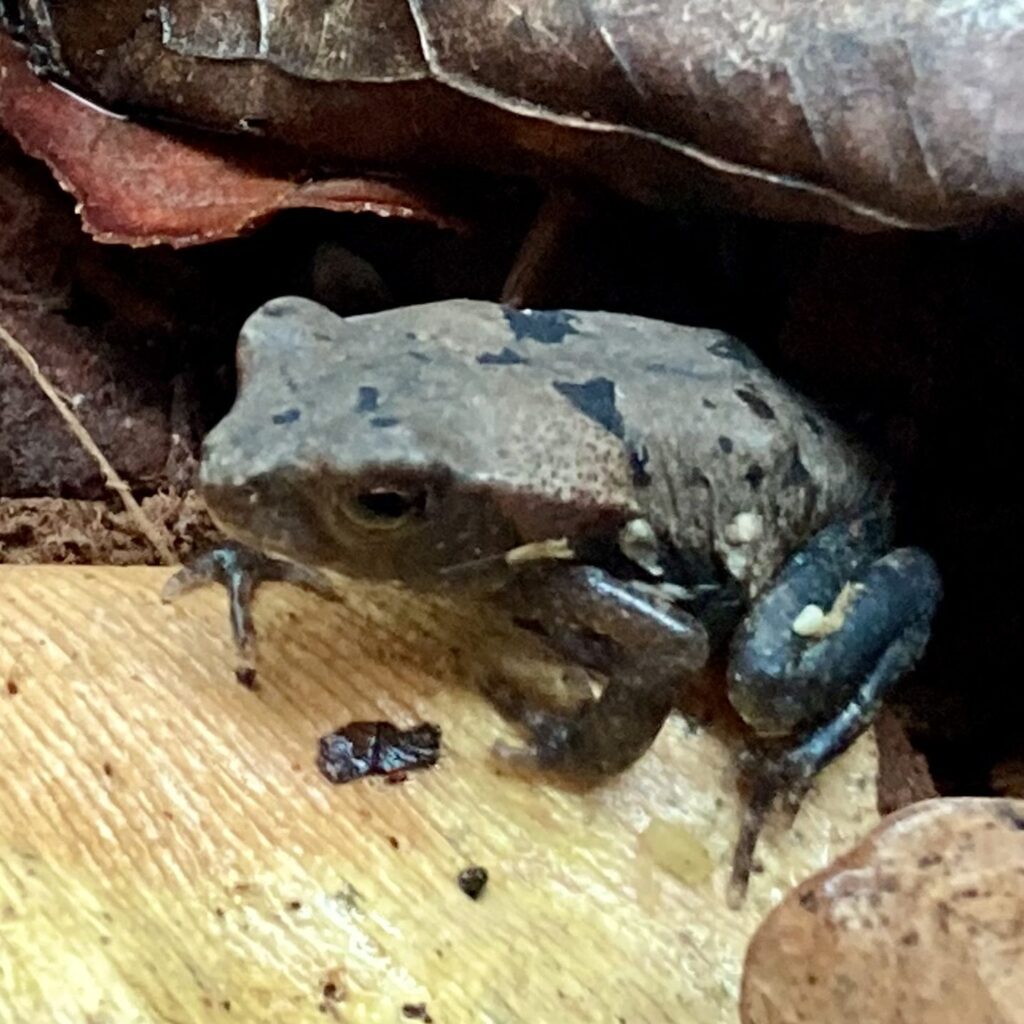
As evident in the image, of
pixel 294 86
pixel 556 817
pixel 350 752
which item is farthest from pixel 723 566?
pixel 294 86

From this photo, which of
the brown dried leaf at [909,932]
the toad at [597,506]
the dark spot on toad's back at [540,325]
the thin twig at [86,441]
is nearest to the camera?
the brown dried leaf at [909,932]

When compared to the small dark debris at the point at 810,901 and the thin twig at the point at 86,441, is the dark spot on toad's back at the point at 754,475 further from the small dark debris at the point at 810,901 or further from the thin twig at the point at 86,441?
the thin twig at the point at 86,441

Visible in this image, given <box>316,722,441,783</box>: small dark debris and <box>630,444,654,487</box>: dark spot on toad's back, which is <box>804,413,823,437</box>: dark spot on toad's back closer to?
<box>630,444,654,487</box>: dark spot on toad's back

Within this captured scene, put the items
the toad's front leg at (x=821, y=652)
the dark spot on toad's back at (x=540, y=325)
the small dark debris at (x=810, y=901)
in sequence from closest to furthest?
the small dark debris at (x=810, y=901), the toad's front leg at (x=821, y=652), the dark spot on toad's back at (x=540, y=325)

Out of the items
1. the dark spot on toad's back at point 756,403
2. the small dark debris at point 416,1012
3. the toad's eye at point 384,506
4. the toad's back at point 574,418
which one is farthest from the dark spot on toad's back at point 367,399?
the small dark debris at point 416,1012

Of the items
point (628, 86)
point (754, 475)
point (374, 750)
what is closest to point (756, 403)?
point (754, 475)

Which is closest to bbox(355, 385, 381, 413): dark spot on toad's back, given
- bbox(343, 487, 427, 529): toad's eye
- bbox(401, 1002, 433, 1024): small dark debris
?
bbox(343, 487, 427, 529): toad's eye
